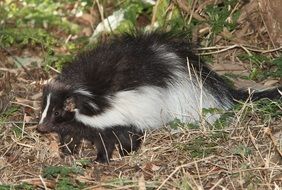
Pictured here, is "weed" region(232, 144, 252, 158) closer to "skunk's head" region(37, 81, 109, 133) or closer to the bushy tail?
the bushy tail

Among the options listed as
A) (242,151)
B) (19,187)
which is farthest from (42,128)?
(242,151)

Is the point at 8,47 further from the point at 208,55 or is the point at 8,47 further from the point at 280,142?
the point at 280,142

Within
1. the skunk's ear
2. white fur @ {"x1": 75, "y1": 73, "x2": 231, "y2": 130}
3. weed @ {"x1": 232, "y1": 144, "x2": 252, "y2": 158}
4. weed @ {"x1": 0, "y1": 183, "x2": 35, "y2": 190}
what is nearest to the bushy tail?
white fur @ {"x1": 75, "y1": 73, "x2": 231, "y2": 130}

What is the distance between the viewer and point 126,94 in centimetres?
659

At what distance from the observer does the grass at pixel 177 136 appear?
5723 millimetres

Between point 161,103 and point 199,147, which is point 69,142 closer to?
point 161,103

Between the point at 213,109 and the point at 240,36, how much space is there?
2289 mm

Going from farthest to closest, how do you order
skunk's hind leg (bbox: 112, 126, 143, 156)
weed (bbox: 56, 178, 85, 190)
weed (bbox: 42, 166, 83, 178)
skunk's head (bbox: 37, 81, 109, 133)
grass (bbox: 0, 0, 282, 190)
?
skunk's hind leg (bbox: 112, 126, 143, 156), skunk's head (bbox: 37, 81, 109, 133), weed (bbox: 42, 166, 83, 178), grass (bbox: 0, 0, 282, 190), weed (bbox: 56, 178, 85, 190)

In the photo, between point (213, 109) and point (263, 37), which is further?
point (263, 37)

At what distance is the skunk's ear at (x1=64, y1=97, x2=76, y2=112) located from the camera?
662 centimetres

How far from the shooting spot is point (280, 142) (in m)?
5.92

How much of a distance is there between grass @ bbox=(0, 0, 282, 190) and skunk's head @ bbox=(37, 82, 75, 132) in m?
0.30

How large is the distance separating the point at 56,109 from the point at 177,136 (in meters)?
1.17

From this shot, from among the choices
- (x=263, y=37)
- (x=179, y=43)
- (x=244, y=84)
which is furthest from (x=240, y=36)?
(x=179, y=43)
